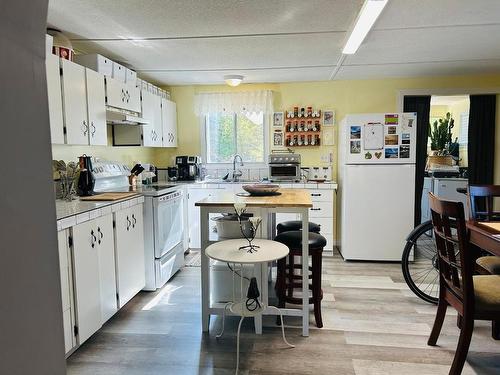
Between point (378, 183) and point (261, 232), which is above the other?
point (378, 183)

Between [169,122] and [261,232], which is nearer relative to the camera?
[261,232]

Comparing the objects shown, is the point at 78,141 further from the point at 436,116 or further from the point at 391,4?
the point at 436,116

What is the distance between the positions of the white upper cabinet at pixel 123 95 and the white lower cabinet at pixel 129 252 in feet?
3.34

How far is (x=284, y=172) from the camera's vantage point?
187 inches

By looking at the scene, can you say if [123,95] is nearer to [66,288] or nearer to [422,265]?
[66,288]

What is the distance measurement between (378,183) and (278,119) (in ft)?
5.51

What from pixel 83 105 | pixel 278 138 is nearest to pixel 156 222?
pixel 83 105

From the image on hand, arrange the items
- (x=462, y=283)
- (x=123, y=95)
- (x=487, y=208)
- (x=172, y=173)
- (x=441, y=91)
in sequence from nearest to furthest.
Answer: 1. (x=462, y=283)
2. (x=487, y=208)
3. (x=123, y=95)
4. (x=441, y=91)
5. (x=172, y=173)

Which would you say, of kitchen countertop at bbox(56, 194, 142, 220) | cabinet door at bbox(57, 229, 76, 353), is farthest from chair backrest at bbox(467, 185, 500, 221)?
cabinet door at bbox(57, 229, 76, 353)

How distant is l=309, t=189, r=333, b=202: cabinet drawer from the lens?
4.48m

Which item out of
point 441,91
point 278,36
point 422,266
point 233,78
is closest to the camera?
point 278,36

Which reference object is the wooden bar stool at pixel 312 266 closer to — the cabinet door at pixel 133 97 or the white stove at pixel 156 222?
the white stove at pixel 156 222

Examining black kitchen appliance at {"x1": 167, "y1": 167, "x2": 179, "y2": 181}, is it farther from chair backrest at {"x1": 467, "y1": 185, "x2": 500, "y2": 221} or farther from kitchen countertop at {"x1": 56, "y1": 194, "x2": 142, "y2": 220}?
chair backrest at {"x1": 467, "y1": 185, "x2": 500, "y2": 221}

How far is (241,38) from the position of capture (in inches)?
119
